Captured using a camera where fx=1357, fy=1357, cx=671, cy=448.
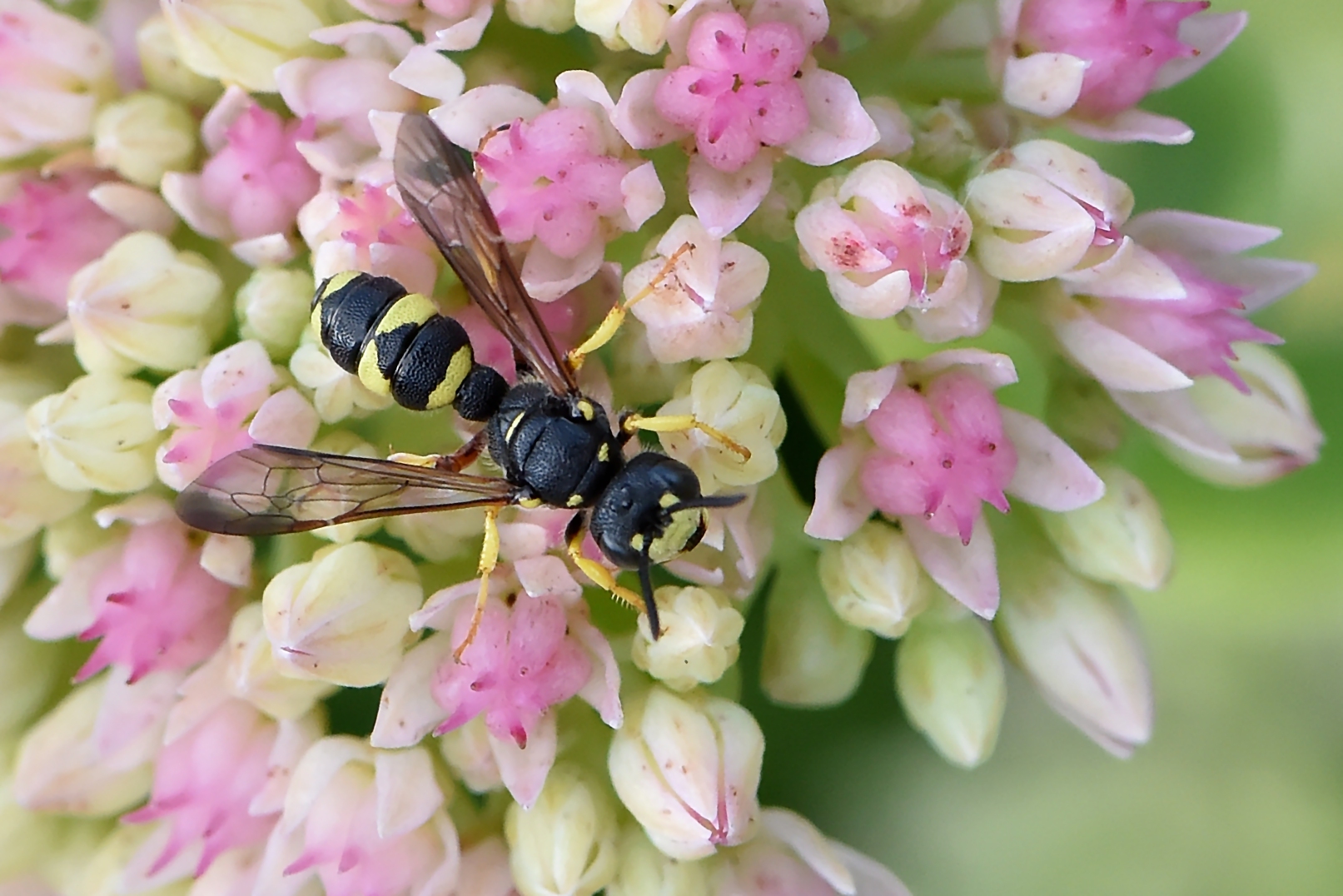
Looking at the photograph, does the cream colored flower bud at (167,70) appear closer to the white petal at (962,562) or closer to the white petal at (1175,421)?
the white petal at (962,562)

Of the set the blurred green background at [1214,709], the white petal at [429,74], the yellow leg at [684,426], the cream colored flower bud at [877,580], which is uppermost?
the white petal at [429,74]

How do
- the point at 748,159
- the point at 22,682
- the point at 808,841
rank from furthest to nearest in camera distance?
the point at 22,682 → the point at 808,841 → the point at 748,159

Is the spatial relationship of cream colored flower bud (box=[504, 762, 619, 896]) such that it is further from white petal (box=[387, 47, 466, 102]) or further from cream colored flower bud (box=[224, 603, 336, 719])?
white petal (box=[387, 47, 466, 102])

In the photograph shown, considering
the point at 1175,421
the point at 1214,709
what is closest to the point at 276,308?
the point at 1175,421

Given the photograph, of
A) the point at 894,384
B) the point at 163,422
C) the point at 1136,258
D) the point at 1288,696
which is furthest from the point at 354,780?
the point at 1288,696

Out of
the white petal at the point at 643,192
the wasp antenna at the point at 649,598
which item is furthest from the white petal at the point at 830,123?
the wasp antenna at the point at 649,598

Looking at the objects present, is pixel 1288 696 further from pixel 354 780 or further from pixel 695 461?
pixel 354 780
